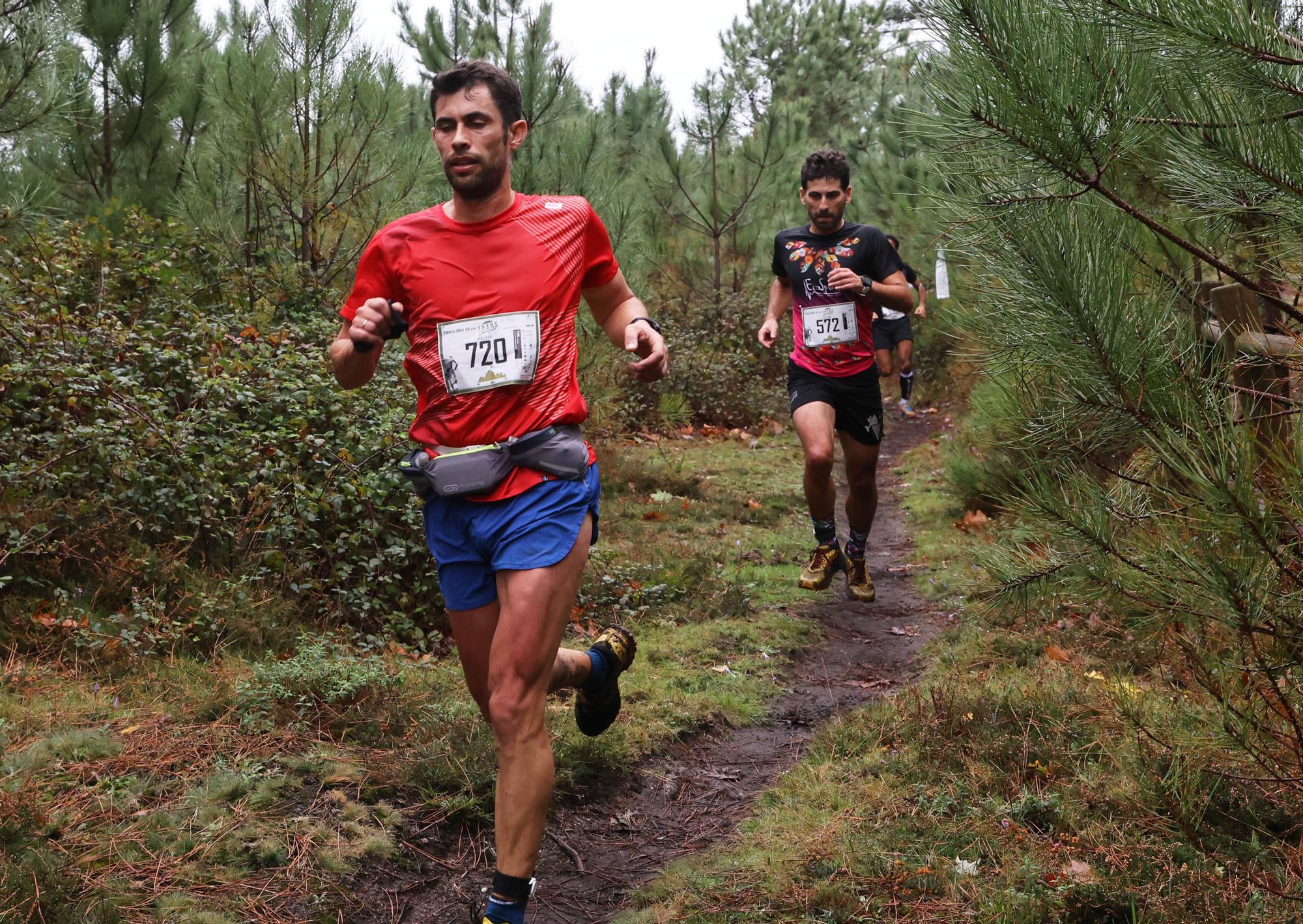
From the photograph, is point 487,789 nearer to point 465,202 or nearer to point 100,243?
point 465,202

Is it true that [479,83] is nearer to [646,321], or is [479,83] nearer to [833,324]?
[646,321]

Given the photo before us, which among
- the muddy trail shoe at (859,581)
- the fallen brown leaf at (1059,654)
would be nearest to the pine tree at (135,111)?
the muddy trail shoe at (859,581)

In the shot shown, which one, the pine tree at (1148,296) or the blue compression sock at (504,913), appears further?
the blue compression sock at (504,913)

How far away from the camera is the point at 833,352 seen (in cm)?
618

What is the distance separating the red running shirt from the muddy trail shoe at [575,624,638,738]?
3.05 feet

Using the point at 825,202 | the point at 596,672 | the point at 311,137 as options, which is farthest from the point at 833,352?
the point at 311,137

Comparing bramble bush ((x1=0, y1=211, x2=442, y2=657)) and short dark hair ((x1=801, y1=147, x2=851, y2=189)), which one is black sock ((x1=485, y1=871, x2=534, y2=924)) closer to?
bramble bush ((x1=0, y1=211, x2=442, y2=657))

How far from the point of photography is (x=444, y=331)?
3119 millimetres

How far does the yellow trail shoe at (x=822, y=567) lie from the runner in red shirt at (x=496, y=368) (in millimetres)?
3275

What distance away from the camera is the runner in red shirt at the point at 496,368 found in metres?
2.92

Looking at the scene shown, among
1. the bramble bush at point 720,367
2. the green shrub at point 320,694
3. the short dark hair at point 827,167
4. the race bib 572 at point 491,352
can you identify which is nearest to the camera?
the race bib 572 at point 491,352

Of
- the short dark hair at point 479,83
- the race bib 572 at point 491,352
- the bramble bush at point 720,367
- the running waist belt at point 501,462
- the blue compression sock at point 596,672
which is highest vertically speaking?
the short dark hair at point 479,83

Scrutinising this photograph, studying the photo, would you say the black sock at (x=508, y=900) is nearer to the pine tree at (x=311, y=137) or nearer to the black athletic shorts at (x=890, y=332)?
the pine tree at (x=311, y=137)

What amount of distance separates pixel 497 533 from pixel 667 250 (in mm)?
12704
